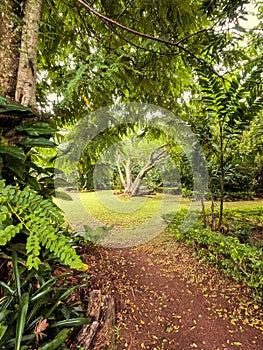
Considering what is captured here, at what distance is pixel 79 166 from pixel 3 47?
898 millimetres

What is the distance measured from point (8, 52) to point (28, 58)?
3.7 inches

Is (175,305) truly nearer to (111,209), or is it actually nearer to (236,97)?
(236,97)

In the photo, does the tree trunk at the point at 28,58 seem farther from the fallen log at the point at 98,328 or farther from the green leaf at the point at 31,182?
the fallen log at the point at 98,328

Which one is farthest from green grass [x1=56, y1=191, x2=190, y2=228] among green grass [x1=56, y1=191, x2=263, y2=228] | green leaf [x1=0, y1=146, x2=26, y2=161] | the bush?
green leaf [x1=0, y1=146, x2=26, y2=161]

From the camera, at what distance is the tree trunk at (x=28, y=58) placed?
3.13 feet

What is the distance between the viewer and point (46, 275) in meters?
1.14

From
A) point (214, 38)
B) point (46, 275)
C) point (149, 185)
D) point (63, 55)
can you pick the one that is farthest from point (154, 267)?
point (149, 185)

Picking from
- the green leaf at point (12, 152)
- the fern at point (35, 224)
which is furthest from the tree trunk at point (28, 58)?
the fern at point (35, 224)

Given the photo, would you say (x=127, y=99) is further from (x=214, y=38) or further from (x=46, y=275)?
(x=46, y=275)

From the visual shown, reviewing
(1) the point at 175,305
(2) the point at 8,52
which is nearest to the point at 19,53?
(2) the point at 8,52

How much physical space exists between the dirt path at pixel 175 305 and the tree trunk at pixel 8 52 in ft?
4.68

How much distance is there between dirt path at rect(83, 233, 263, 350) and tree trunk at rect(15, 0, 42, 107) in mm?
1372

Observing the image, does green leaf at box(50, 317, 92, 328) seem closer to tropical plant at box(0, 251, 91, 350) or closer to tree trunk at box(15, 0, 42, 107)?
tropical plant at box(0, 251, 91, 350)

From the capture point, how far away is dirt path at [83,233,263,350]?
1306mm
